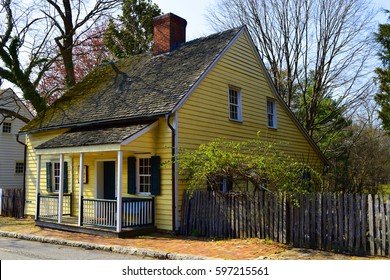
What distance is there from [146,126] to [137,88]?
3653 mm

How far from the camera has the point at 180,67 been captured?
15.6 m

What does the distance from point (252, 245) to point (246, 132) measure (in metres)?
7.26

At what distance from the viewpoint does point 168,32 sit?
18.1 meters

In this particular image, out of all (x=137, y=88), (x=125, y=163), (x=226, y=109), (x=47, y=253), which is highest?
(x=137, y=88)

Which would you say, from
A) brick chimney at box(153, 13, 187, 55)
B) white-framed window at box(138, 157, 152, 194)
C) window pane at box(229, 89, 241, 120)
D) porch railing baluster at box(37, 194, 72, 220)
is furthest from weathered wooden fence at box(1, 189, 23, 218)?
window pane at box(229, 89, 241, 120)

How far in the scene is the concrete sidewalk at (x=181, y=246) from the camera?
29.6 feet

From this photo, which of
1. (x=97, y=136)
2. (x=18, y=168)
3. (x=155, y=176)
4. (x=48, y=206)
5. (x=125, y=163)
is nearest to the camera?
(x=155, y=176)

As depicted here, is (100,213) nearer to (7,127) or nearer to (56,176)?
(56,176)

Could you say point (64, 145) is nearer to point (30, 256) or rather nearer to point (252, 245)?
point (30, 256)

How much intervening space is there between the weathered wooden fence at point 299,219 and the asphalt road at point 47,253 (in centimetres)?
321

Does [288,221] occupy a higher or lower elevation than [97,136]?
lower

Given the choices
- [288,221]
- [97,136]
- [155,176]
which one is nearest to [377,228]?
[288,221]

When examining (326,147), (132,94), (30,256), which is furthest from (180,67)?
(326,147)

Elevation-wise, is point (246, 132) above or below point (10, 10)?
below
